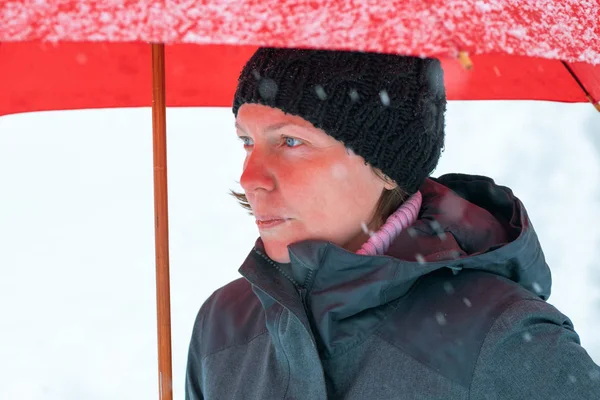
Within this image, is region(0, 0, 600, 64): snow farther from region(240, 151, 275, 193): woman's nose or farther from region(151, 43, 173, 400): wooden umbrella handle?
region(151, 43, 173, 400): wooden umbrella handle

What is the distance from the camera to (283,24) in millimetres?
1135

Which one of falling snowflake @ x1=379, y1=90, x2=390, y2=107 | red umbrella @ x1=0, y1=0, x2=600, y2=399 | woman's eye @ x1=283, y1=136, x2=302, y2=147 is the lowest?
woman's eye @ x1=283, y1=136, x2=302, y2=147

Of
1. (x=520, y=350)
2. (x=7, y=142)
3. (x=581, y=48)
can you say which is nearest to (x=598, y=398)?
(x=520, y=350)

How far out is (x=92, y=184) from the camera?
508 cm

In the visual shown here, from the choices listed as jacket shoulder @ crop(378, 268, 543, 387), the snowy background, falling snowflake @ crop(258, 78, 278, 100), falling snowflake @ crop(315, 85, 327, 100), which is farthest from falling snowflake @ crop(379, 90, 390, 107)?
the snowy background

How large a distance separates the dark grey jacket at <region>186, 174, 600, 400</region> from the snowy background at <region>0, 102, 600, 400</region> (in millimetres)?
2439

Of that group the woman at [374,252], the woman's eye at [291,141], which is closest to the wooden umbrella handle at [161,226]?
the woman at [374,252]

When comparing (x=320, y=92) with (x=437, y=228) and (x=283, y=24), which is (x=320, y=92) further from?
(x=283, y=24)

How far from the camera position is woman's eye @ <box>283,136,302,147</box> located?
6.50ft

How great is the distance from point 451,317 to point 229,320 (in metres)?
0.76

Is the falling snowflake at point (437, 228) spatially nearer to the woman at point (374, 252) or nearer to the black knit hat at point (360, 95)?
the woman at point (374, 252)

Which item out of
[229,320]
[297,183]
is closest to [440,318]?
[297,183]

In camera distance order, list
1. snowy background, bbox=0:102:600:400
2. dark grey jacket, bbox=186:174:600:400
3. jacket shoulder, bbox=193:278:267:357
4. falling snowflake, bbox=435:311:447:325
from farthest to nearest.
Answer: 1. snowy background, bbox=0:102:600:400
2. jacket shoulder, bbox=193:278:267:357
3. falling snowflake, bbox=435:311:447:325
4. dark grey jacket, bbox=186:174:600:400

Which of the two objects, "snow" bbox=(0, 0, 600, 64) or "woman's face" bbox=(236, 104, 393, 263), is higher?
"snow" bbox=(0, 0, 600, 64)
